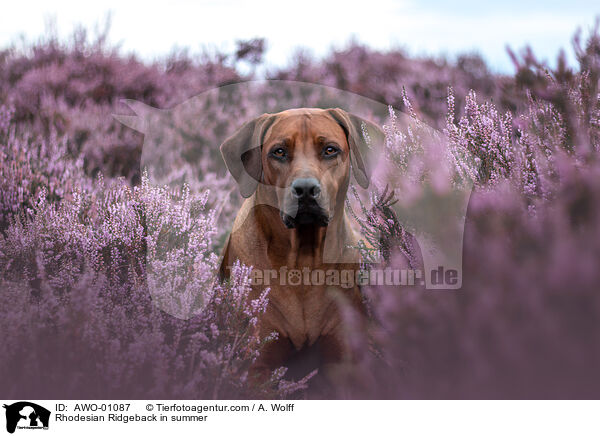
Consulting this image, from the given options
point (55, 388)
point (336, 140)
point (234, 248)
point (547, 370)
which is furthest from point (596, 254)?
point (55, 388)

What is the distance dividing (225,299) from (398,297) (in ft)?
3.66

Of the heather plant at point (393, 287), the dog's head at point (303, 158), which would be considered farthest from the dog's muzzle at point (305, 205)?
the heather plant at point (393, 287)

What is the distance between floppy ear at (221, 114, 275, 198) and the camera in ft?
10.1

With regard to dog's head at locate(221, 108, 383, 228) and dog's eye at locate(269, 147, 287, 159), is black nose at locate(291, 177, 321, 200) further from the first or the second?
dog's eye at locate(269, 147, 287, 159)

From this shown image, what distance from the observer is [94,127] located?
251 inches

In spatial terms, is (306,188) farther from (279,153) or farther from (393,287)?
(393,287)

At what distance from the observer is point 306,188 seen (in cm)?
265

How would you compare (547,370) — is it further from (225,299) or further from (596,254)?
(225,299)

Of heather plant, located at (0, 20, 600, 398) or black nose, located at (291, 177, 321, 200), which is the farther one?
black nose, located at (291, 177, 321, 200)

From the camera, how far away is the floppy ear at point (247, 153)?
309 centimetres
